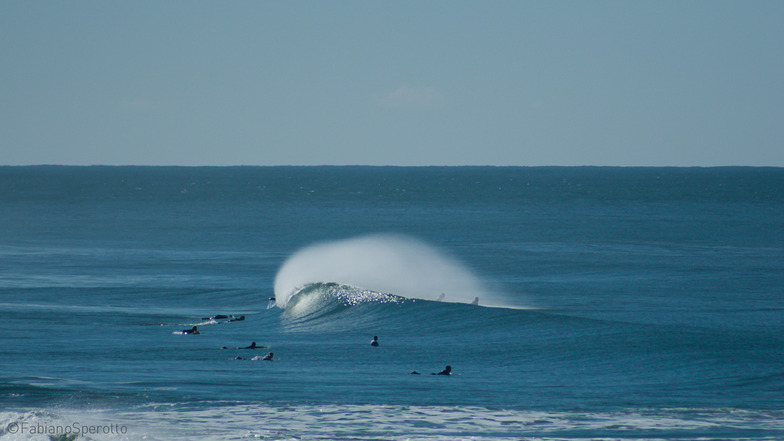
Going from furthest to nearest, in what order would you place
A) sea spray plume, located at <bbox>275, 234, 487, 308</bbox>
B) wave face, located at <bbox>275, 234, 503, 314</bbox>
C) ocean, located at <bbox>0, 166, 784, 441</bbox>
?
sea spray plume, located at <bbox>275, 234, 487, 308</bbox> < wave face, located at <bbox>275, 234, 503, 314</bbox> < ocean, located at <bbox>0, 166, 784, 441</bbox>

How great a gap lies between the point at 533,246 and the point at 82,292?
36.3 metres

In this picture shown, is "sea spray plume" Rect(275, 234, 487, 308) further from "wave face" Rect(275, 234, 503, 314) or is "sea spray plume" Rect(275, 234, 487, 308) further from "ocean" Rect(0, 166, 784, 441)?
"ocean" Rect(0, 166, 784, 441)

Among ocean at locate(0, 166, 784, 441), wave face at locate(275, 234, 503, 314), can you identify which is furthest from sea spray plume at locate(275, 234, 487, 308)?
ocean at locate(0, 166, 784, 441)

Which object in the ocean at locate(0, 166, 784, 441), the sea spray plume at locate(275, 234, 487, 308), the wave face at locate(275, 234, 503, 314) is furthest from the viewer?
the sea spray plume at locate(275, 234, 487, 308)

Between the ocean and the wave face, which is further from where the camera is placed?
the wave face

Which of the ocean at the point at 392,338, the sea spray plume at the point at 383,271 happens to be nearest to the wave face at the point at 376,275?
the sea spray plume at the point at 383,271

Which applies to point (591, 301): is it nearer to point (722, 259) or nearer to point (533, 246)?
point (722, 259)

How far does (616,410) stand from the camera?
772 inches

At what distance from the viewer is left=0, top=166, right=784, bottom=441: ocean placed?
18.4 metres

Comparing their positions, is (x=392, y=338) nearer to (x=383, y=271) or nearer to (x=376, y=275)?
(x=376, y=275)

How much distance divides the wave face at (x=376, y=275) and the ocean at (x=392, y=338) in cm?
20

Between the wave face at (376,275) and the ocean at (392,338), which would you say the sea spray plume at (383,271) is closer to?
the wave face at (376,275)

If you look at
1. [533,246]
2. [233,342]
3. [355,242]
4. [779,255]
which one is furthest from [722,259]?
[233,342]

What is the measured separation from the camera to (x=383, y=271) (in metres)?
54.6
